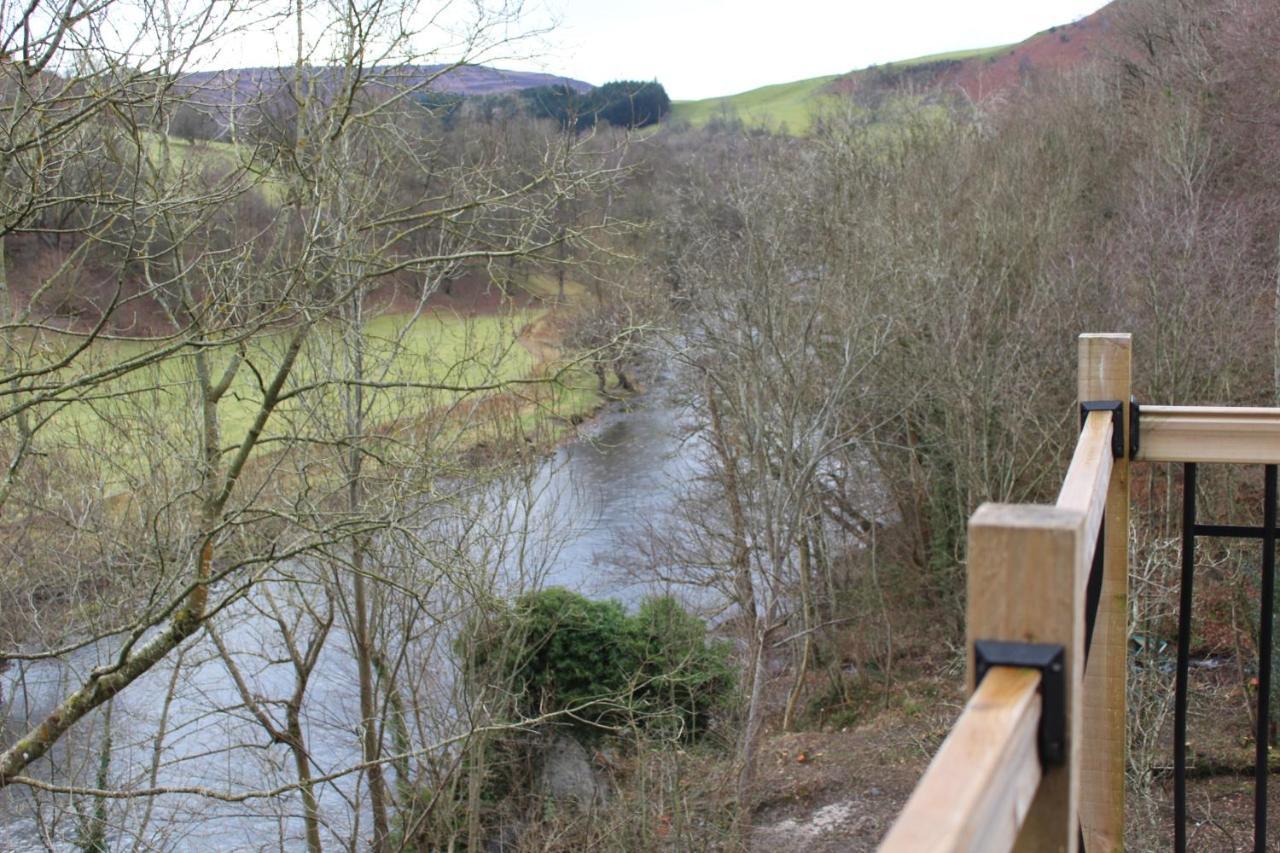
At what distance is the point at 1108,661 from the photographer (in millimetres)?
2373

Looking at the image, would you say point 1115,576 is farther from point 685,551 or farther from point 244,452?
point 685,551

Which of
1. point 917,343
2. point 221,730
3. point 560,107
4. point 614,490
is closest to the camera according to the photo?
point 560,107

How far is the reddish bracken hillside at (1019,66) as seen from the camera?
1329 inches

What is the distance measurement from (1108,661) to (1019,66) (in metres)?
46.5

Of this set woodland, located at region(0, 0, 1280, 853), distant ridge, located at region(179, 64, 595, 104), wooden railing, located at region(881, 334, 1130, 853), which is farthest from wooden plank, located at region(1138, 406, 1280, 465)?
distant ridge, located at region(179, 64, 595, 104)

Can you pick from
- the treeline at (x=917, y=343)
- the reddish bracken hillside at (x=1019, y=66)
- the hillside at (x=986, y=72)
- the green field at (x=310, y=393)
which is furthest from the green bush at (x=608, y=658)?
the reddish bracken hillside at (x=1019, y=66)

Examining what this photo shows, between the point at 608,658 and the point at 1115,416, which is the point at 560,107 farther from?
the point at 1115,416

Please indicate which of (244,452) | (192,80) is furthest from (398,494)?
(192,80)

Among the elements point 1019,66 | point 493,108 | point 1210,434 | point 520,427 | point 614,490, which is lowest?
point 614,490

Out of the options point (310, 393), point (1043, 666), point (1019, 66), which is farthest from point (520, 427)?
point (1019, 66)

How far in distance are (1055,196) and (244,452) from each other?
53.3 feet

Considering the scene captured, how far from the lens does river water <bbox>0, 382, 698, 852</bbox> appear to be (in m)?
10.4

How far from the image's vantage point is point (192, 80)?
634cm

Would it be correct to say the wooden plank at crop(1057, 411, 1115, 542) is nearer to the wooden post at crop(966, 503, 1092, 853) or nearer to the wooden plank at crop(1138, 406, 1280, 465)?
the wooden plank at crop(1138, 406, 1280, 465)
